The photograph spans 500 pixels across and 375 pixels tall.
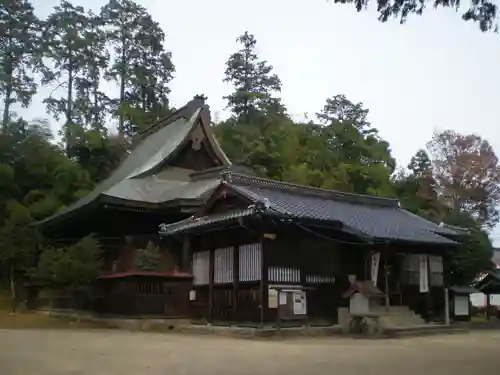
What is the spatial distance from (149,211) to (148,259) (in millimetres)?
2296

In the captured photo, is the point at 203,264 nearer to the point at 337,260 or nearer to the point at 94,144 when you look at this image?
the point at 337,260

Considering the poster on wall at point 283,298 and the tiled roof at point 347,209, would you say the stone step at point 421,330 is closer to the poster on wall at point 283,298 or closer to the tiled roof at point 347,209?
the tiled roof at point 347,209

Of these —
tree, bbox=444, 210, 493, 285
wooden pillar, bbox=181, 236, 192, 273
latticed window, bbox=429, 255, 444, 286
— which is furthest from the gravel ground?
tree, bbox=444, 210, 493, 285

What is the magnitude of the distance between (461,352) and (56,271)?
15375 millimetres

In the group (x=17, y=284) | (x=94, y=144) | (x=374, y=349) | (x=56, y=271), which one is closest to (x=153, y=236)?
(x=56, y=271)

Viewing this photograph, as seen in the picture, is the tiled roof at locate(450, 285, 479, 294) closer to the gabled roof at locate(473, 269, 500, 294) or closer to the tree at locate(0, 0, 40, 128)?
the gabled roof at locate(473, 269, 500, 294)

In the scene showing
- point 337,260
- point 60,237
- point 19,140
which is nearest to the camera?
point 337,260

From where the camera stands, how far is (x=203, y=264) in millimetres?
21281

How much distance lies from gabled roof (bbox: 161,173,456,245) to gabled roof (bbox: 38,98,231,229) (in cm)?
246

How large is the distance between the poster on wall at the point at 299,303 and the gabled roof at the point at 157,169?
6540 millimetres

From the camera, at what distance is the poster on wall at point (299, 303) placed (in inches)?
736

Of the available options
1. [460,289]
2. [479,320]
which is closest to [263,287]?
[460,289]

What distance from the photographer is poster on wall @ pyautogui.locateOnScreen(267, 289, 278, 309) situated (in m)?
18.0

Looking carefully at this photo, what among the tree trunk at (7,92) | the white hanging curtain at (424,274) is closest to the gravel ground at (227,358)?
the white hanging curtain at (424,274)
